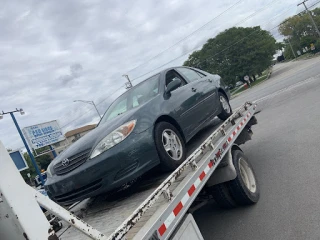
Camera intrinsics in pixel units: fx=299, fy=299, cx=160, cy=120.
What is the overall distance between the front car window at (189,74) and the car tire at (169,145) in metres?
1.61

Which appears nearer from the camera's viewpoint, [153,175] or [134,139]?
[134,139]

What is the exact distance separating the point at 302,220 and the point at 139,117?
2369 millimetres

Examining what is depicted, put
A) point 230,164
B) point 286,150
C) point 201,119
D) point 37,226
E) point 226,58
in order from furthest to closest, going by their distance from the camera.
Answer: point 226,58, point 286,150, point 201,119, point 230,164, point 37,226

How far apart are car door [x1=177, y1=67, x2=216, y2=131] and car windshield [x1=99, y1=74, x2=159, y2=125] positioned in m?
0.76

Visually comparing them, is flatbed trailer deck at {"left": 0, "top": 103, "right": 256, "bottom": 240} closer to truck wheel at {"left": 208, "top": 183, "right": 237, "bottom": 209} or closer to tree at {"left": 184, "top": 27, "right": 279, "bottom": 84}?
truck wheel at {"left": 208, "top": 183, "right": 237, "bottom": 209}

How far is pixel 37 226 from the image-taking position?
1.62m

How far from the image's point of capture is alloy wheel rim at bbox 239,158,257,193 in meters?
4.74

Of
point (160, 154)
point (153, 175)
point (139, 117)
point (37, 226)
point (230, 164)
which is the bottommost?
point (230, 164)

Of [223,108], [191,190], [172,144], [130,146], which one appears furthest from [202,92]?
[191,190]

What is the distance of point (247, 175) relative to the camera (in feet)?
16.1

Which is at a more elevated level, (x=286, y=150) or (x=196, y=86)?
(x=196, y=86)

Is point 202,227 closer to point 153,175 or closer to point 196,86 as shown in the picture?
point 153,175

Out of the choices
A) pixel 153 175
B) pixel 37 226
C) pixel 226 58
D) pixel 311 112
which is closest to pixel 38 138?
pixel 311 112

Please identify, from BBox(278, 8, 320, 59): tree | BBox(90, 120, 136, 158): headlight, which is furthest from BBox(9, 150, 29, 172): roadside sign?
BBox(278, 8, 320, 59): tree
